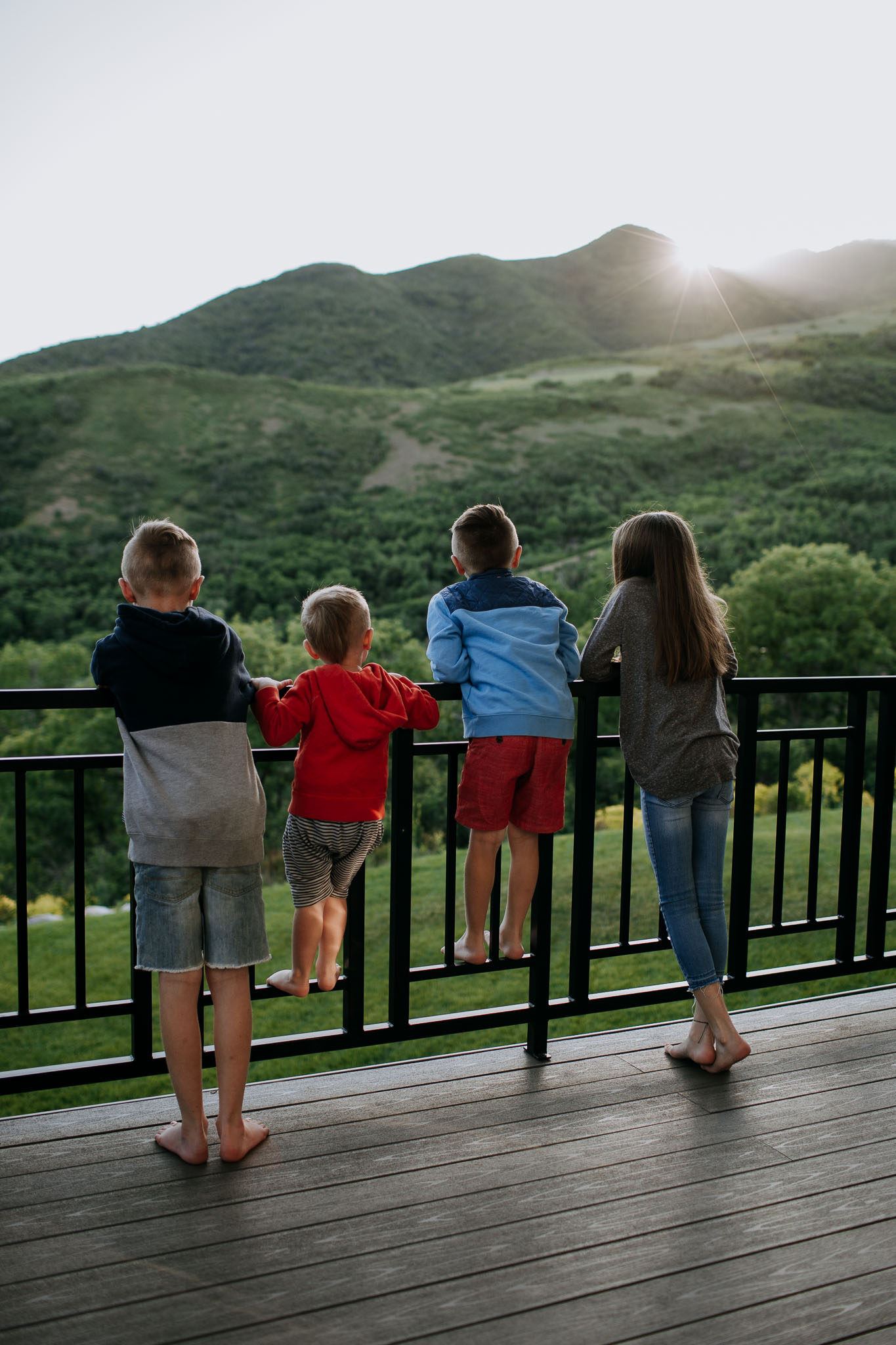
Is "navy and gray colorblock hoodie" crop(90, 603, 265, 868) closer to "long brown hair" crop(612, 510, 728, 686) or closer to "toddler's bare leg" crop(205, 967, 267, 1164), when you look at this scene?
"toddler's bare leg" crop(205, 967, 267, 1164)

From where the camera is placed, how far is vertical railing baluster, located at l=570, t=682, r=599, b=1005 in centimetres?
235

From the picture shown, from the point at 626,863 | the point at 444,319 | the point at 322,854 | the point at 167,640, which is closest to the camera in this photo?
the point at 167,640

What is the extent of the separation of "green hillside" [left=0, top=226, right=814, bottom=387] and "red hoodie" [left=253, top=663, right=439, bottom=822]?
135 feet

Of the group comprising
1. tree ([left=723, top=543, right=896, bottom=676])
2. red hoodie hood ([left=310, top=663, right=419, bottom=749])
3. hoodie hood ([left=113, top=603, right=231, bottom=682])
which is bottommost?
tree ([left=723, top=543, right=896, bottom=676])

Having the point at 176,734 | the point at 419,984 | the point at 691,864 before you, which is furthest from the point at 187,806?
the point at 419,984

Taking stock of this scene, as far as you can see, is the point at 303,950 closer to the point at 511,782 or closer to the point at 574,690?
the point at 511,782

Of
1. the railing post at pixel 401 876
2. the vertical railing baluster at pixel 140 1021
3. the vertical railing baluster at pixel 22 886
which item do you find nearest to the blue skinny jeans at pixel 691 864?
the railing post at pixel 401 876

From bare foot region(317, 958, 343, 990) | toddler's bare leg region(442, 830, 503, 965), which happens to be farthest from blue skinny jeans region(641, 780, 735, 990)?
bare foot region(317, 958, 343, 990)

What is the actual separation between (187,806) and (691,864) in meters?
1.26

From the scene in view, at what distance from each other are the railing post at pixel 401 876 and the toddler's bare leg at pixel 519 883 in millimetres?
266

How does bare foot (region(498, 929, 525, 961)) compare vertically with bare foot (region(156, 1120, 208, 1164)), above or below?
above

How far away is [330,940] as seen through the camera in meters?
2.11

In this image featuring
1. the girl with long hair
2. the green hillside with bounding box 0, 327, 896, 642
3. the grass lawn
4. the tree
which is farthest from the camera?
the green hillside with bounding box 0, 327, 896, 642

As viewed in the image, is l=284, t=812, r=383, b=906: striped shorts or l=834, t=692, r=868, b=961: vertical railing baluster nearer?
l=284, t=812, r=383, b=906: striped shorts
